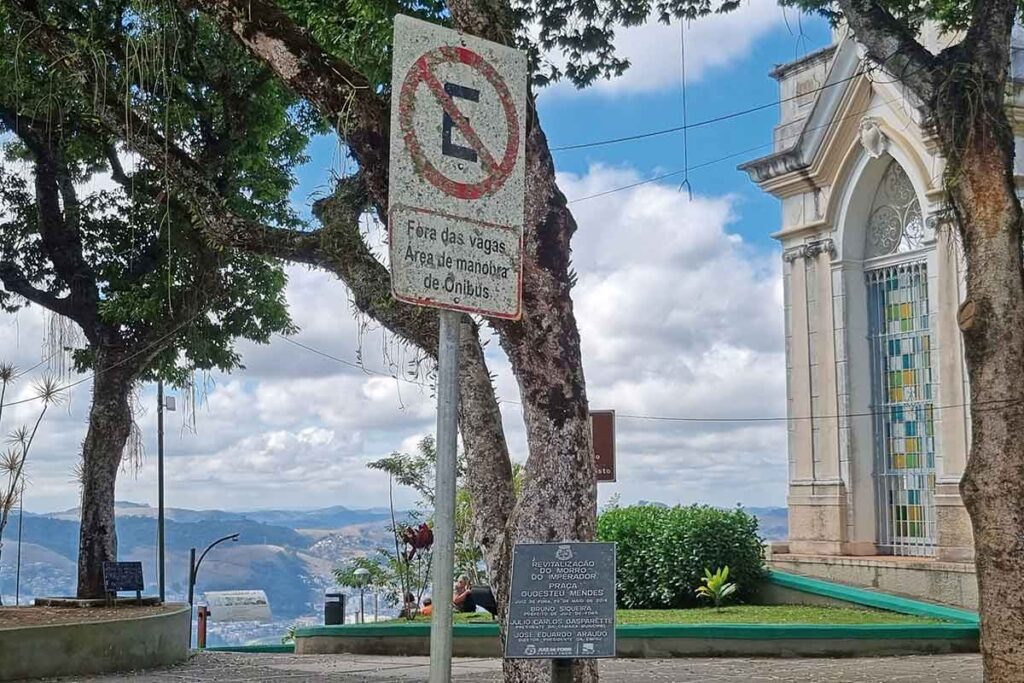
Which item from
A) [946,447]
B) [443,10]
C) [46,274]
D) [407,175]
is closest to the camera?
[407,175]

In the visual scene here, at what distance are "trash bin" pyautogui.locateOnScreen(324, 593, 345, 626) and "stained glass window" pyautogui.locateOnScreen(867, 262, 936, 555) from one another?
871 cm

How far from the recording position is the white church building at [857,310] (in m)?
16.8

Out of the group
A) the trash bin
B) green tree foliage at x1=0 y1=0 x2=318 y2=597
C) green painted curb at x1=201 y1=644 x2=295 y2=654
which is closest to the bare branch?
green tree foliage at x1=0 y1=0 x2=318 y2=597

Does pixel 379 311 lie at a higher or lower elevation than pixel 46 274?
lower

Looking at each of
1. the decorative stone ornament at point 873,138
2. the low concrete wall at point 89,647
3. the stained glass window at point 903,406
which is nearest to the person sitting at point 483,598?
the low concrete wall at point 89,647

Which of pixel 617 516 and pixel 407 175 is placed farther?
pixel 617 516

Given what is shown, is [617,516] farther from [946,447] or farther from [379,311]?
[379,311]

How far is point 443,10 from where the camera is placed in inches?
464

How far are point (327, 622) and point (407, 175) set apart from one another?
1716cm

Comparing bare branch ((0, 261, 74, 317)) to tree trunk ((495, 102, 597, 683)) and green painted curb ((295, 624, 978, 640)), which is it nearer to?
green painted curb ((295, 624, 978, 640))

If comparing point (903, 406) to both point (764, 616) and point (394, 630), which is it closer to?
point (764, 616)

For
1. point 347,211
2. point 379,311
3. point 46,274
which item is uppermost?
point 46,274

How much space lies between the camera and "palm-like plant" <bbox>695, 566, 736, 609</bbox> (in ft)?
52.1

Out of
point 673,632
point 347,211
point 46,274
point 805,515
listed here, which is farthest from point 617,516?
point 347,211
